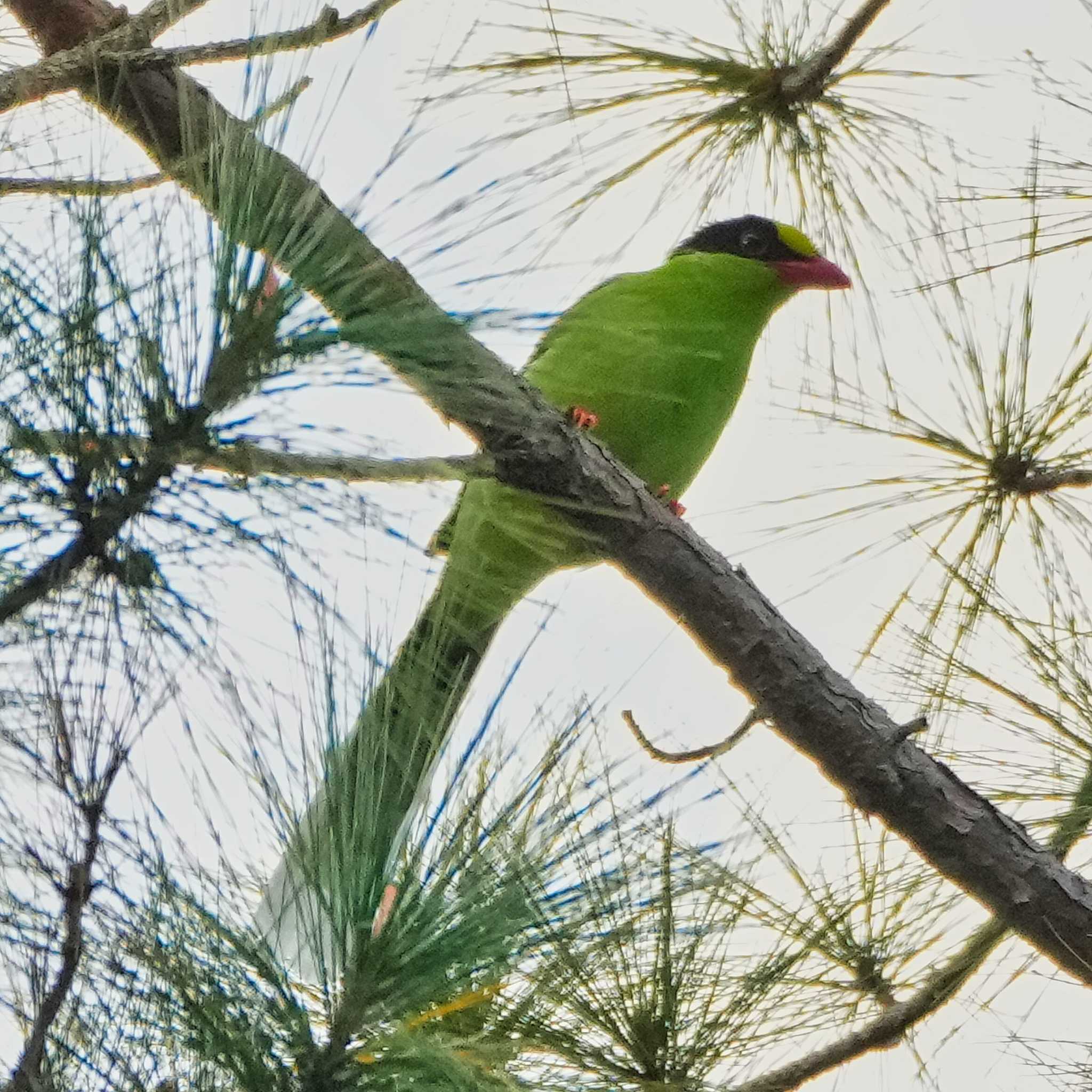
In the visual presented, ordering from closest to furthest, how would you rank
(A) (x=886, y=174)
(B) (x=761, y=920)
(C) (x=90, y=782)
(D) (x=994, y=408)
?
1. (C) (x=90, y=782)
2. (B) (x=761, y=920)
3. (D) (x=994, y=408)
4. (A) (x=886, y=174)

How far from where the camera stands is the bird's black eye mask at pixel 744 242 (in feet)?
8.48

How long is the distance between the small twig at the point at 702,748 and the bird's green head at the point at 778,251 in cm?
99

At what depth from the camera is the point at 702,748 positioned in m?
1.80

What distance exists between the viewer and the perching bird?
109cm

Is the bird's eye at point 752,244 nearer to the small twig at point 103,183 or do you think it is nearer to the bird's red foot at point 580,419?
the bird's red foot at point 580,419

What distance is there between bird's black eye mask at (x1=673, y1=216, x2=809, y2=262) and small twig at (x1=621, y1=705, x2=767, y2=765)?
1.05 m

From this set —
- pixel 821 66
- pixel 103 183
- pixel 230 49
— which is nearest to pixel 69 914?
pixel 103 183

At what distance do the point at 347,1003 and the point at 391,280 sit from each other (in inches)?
20.1

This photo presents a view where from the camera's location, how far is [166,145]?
135cm

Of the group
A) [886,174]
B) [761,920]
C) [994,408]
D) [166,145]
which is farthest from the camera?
[886,174]

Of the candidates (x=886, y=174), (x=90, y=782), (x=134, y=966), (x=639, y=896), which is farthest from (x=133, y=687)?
(x=886, y=174)

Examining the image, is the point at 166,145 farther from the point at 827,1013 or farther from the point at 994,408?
the point at 827,1013

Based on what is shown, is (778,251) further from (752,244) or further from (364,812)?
(364,812)

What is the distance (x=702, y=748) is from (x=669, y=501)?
639mm
